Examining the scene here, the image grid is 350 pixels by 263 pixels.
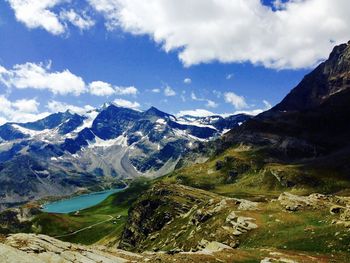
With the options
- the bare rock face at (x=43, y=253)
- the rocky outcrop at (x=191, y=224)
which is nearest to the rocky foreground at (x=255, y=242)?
the bare rock face at (x=43, y=253)

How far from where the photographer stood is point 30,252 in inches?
1443

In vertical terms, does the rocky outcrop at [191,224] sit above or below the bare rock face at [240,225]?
below

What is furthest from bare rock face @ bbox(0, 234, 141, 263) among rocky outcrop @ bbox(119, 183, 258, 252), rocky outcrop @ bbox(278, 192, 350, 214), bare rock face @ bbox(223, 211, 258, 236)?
rocky outcrop @ bbox(278, 192, 350, 214)

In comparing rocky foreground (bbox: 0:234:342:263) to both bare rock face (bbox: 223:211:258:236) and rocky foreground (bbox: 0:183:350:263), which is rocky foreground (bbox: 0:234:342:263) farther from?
bare rock face (bbox: 223:211:258:236)

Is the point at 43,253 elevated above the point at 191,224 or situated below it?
above

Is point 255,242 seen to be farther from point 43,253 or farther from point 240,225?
point 43,253

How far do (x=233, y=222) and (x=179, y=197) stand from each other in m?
126

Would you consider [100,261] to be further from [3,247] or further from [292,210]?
[292,210]

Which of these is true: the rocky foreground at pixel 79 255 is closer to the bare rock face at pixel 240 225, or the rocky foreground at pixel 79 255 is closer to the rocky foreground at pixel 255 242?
the rocky foreground at pixel 255 242

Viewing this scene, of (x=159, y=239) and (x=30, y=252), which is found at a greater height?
(x=30, y=252)

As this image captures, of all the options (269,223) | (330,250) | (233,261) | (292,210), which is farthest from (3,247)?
(292,210)

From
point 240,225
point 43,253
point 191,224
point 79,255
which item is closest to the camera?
point 43,253

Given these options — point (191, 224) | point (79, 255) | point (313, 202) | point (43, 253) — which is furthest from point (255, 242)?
point (191, 224)

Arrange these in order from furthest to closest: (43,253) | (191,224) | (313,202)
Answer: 1. (191,224)
2. (313,202)
3. (43,253)
